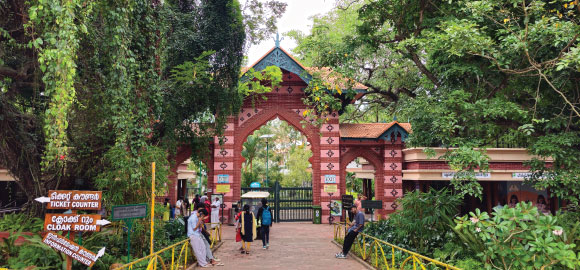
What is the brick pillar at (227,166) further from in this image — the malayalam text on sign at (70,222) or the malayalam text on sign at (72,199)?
the malayalam text on sign at (70,222)

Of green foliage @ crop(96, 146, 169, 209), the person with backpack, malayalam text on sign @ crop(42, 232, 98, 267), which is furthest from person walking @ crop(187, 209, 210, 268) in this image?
malayalam text on sign @ crop(42, 232, 98, 267)

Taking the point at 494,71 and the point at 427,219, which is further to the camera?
the point at 427,219

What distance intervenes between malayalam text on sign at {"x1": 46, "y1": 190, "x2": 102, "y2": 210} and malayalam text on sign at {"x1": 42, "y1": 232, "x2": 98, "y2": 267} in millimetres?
757

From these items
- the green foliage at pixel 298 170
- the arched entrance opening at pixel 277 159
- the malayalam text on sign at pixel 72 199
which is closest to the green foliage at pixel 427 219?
the malayalam text on sign at pixel 72 199

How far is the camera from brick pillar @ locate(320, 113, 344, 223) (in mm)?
21406

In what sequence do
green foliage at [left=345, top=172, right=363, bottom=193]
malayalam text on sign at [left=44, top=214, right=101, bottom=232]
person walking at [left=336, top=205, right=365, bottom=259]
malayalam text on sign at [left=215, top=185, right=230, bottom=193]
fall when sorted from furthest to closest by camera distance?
green foliage at [left=345, top=172, right=363, bottom=193]
malayalam text on sign at [left=215, top=185, right=230, bottom=193]
person walking at [left=336, top=205, right=365, bottom=259]
malayalam text on sign at [left=44, top=214, right=101, bottom=232]

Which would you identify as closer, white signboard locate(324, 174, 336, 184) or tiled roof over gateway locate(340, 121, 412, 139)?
white signboard locate(324, 174, 336, 184)

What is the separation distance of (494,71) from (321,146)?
12.5 meters

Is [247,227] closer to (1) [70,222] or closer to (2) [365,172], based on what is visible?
(1) [70,222]

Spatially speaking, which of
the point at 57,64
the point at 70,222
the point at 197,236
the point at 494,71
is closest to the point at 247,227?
the point at 197,236

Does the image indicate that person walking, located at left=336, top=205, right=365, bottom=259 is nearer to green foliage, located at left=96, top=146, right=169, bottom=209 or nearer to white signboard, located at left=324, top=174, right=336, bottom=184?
green foliage, located at left=96, top=146, right=169, bottom=209

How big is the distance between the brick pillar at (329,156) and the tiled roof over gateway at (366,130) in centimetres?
61

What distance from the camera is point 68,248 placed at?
5.92 m

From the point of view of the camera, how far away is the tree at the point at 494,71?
8.44m
